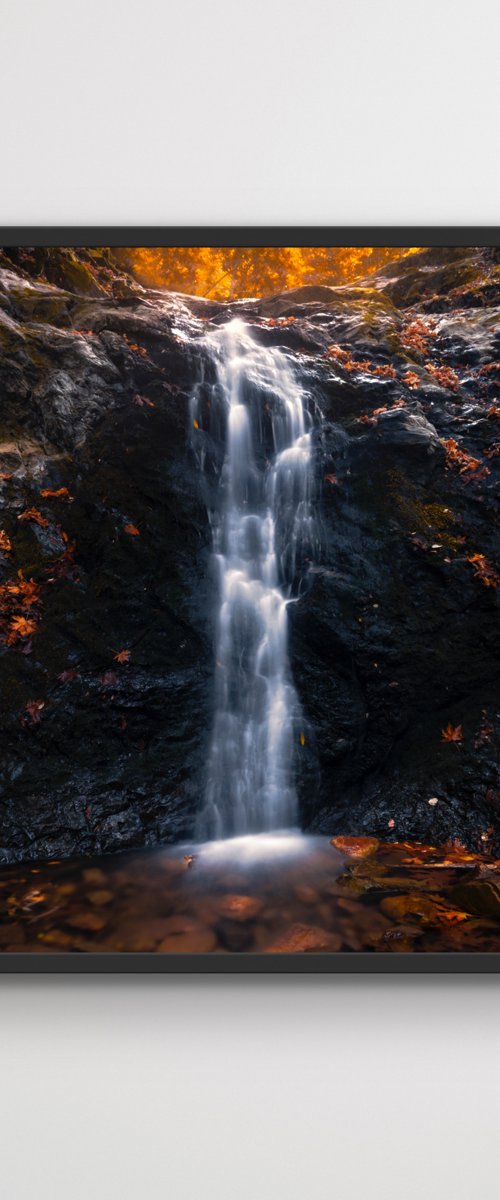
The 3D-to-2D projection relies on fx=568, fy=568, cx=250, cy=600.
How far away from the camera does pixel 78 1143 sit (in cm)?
172

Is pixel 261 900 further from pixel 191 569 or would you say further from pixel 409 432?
pixel 409 432

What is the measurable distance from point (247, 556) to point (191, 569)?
255mm

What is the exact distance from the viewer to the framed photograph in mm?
2275

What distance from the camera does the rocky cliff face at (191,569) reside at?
239 centimetres

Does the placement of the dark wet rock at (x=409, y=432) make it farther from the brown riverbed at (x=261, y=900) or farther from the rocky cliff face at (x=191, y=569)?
the brown riverbed at (x=261, y=900)

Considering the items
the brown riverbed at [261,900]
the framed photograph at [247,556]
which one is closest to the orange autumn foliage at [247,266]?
the framed photograph at [247,556]

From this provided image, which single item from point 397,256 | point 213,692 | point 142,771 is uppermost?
point 397,256

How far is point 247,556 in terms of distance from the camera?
253cm

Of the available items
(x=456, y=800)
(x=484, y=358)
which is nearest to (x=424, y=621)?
(x=456, y=800)

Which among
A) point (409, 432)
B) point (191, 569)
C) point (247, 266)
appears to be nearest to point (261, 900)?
point (191, 569)

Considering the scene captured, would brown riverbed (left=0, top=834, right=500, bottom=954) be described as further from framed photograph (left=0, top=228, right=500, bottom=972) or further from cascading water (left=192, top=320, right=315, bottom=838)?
cascading water (left=192, top=320, right=315, bottom=838)

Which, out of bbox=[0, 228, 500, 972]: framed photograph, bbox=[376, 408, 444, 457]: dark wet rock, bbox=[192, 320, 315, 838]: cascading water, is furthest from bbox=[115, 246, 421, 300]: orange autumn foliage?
bbox=[376, 408, 444, 457]: dark wet rock
